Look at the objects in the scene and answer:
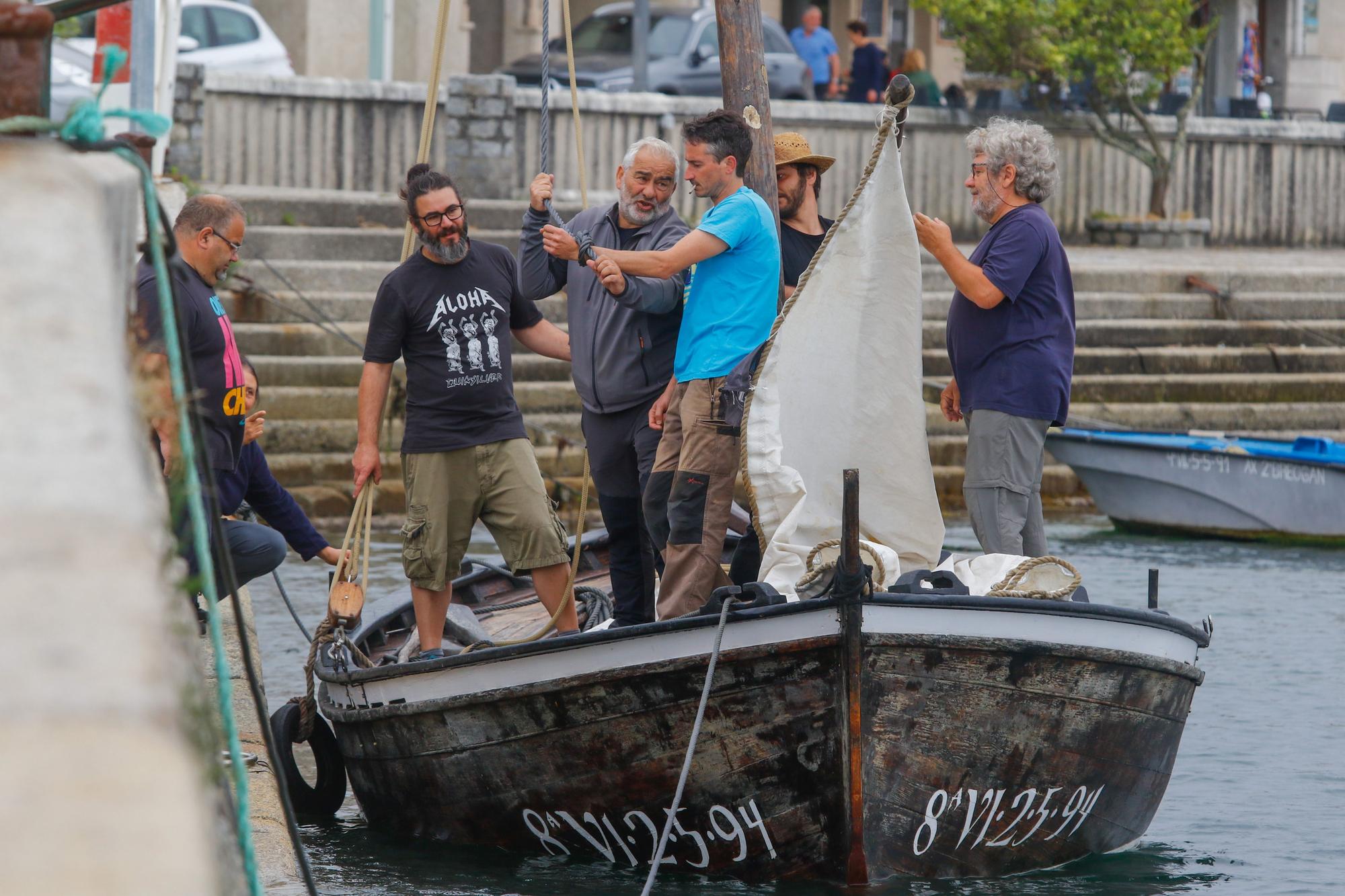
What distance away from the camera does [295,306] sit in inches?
575

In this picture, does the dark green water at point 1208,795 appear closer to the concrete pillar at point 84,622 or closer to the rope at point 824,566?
the rope at point 824,566

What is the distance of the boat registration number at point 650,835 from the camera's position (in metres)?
5.16

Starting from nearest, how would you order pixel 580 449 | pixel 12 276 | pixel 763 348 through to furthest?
pixel 12 276 → pixel 763 348 → pixel 580 449

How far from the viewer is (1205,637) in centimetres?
580

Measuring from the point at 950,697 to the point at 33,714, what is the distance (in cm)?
384

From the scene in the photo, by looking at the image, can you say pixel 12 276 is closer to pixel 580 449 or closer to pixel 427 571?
pixel 427 571

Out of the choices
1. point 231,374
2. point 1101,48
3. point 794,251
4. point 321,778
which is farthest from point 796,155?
point 1101,48

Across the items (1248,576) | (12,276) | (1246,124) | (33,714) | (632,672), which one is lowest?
(1248,576)

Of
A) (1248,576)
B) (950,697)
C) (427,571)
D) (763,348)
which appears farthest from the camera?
(1248,576)

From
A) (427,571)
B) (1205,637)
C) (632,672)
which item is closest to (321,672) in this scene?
(427,571)

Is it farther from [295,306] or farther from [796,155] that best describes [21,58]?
[295,306]

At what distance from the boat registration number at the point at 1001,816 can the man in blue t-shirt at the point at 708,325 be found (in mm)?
958

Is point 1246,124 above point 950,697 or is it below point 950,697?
above

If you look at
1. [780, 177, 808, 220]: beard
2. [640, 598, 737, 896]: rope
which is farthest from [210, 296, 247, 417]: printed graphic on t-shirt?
[780, 177, 808, 220]: beard
